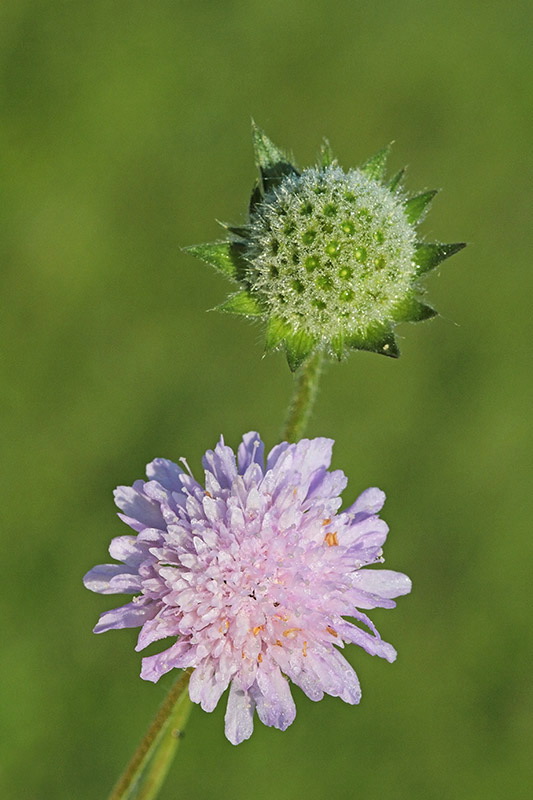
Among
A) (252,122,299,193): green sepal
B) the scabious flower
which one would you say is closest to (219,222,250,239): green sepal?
(252,122,299,193): green sepal

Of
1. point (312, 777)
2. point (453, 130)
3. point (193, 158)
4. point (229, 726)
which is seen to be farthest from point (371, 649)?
point (453, 130)

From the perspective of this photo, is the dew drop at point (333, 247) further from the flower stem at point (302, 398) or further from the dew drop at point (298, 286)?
the flower stem at point (302, 398)

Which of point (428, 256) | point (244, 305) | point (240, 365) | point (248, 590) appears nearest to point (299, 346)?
point (244, 305)

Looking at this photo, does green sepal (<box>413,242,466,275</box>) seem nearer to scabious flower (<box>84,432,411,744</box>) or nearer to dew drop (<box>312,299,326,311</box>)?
dew drop (<box>312,299,326,311</box>)

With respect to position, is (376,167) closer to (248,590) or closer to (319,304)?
(319,304)

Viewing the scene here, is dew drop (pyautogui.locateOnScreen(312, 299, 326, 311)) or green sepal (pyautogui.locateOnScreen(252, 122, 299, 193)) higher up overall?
green sepal (pyautogui.locateOnScreen(252, 122, 299, 193))

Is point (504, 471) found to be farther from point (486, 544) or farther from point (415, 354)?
point (415, 354)
